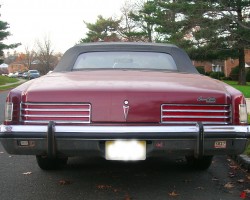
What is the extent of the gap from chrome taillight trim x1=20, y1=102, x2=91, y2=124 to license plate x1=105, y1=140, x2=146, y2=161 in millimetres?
309

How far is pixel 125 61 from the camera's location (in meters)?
5.10

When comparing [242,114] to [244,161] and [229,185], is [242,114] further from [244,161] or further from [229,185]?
[244,161]

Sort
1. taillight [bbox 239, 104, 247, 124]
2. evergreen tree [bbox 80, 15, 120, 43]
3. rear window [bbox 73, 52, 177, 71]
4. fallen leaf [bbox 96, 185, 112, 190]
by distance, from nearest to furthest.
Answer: taillight [bbox 239, 104, 247, 124]
fallen leaf [bbox 96, 185, 112, 190]
rear window [bbox 73, 52, 177, 71]
evergreen tree [bbox 80, 15, 120, 43]

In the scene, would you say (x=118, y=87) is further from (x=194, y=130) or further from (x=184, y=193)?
(x=184, y=193)

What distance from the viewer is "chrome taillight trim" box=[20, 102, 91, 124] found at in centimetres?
370

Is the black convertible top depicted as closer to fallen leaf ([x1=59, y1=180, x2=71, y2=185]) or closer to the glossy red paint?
the glossy red paint

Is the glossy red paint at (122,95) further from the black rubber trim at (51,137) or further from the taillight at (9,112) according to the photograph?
the black rubber trim at (51,137)

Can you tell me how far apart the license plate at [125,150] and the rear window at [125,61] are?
157 cm

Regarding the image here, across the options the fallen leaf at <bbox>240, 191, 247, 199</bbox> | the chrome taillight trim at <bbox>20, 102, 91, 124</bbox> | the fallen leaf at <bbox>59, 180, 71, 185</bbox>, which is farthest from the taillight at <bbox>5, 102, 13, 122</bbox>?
the fallen leaf at <bbox>240, 191, 247, 199</bbox>

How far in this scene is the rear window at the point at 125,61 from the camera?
5.04 meters

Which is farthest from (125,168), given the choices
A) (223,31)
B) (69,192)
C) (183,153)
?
(223,31)

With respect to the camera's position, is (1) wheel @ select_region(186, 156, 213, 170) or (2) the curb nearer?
(1) wheel @ select_region(186, 156, 213, 170)

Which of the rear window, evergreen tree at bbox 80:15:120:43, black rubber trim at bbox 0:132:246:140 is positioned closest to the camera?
black rubber trim at bbox 0:132:246:140

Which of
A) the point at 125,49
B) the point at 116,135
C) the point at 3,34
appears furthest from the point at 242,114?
the point at 3,34
